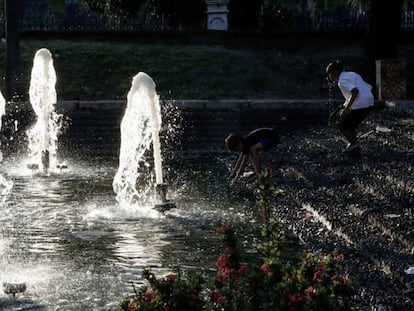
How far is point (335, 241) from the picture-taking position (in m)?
9.27

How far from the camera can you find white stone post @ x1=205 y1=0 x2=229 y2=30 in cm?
2875

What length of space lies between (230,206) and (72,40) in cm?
1656

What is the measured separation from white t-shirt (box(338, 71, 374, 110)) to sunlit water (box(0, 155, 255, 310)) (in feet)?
6.51

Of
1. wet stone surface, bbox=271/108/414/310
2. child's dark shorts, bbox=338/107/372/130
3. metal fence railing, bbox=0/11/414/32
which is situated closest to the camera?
wet stone surface, bbox=271/108/414/310

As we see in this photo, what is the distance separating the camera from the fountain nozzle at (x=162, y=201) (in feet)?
36.3

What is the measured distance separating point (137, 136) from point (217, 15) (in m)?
15.1

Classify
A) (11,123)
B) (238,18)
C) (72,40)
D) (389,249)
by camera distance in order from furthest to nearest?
(238,18) < (72,40) < (11,123) < (389,249)

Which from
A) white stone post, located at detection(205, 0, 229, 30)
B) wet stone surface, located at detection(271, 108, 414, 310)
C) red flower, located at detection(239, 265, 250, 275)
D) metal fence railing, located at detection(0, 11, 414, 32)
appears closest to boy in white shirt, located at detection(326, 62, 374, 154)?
wet stone surface, located at detection(271, 108, 414, 310)

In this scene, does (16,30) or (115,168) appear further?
(16,30)

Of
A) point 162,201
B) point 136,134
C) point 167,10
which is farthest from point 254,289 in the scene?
point 167,10

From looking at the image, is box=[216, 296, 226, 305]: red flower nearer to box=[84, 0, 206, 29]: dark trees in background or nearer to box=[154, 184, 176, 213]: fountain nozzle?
box=[154, 184, 176, 213]: fountain nozzle

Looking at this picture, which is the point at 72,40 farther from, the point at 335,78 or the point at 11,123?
the point at 335,78

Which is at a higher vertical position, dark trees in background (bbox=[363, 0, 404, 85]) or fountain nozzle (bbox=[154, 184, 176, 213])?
dark trees in background (bbox=[363, 0, 404, 85])

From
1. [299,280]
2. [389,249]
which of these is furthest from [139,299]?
[389,249]
